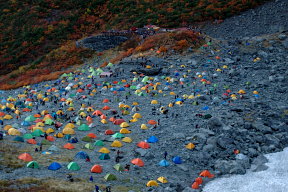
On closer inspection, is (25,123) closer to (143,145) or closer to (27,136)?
(27,136)

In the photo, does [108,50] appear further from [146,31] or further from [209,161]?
[209,161]

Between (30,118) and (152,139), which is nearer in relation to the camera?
(152,139)

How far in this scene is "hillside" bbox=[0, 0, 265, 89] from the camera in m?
40.2

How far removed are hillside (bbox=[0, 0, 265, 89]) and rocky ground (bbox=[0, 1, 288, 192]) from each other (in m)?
11.1

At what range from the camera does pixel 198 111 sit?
1834cm

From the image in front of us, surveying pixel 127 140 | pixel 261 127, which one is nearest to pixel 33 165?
pixel 127 140

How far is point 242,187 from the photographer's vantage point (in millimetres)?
11594

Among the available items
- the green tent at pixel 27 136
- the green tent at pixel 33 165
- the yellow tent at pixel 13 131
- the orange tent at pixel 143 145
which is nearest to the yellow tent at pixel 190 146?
the orange tent at pixel 143 145

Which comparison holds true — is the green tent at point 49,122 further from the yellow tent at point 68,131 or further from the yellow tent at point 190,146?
the yellow tent at point 190,146

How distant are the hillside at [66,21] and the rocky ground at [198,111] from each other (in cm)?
1107

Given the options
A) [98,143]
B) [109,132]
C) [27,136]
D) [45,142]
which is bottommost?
[109,132]

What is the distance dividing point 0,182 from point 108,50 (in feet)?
100

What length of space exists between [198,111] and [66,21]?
38.0m

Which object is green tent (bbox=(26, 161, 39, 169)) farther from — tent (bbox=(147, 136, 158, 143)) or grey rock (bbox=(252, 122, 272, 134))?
grey rock (bbox=(252, 122, 272, 134))
